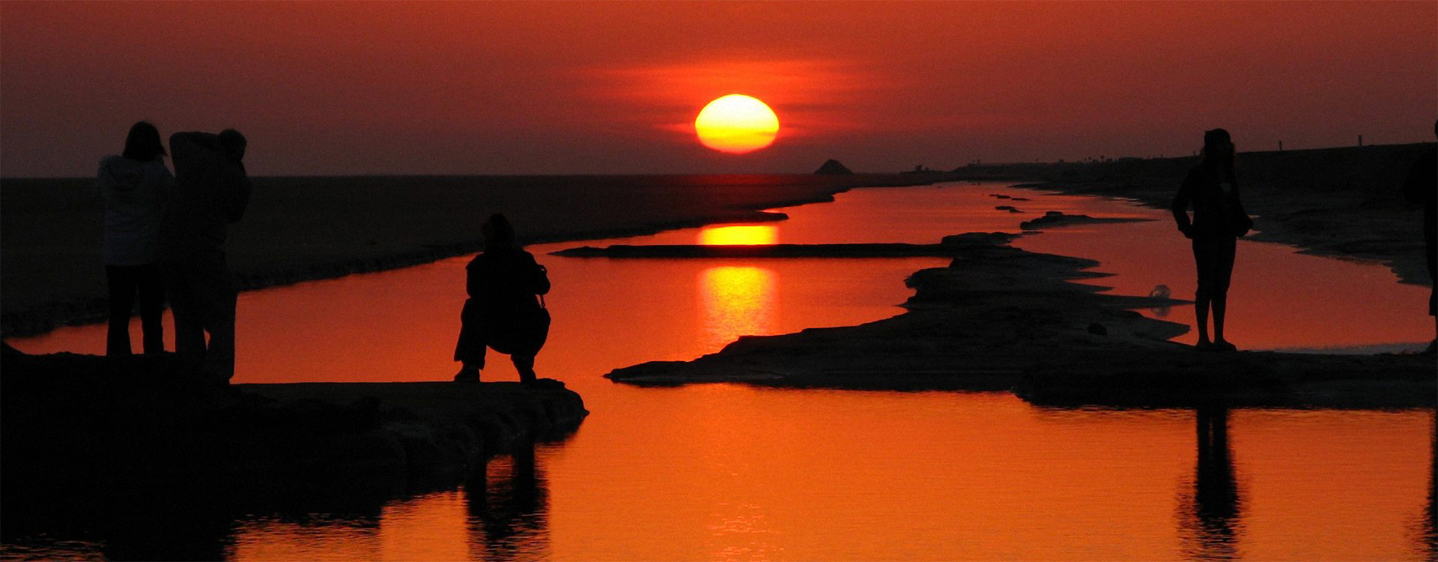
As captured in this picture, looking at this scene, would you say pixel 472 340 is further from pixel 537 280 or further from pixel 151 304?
pixel 151 304

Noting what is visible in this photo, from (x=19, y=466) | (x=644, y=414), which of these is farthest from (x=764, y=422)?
(x=19, y=466)

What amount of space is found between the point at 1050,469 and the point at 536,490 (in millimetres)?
3124

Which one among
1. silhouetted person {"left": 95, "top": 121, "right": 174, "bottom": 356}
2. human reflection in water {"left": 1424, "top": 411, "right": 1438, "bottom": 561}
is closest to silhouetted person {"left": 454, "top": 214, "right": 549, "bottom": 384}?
silhouetted person {"left": 95, "top": 121, "right": 174, "bottom": 356}

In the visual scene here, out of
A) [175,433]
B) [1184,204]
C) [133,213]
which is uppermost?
[133,213]

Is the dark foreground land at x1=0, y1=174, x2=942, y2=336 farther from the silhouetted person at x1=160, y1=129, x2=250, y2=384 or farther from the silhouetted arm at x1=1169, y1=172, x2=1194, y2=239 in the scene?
the silhouetted arm at x1=1169, y1=172, x2=1194, y2=239

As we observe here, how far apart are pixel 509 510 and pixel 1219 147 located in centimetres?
779

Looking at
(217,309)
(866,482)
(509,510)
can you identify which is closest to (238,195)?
(217,309)

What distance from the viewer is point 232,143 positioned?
1102cm

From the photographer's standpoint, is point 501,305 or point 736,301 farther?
point 736,301

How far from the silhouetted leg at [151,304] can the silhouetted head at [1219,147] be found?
28.0ft

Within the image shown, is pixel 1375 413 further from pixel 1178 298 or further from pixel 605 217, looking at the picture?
pixel 605 217

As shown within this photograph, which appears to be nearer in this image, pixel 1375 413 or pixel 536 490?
pixel 536 490

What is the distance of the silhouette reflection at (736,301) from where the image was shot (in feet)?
67.5

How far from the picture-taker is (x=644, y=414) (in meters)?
12.8
